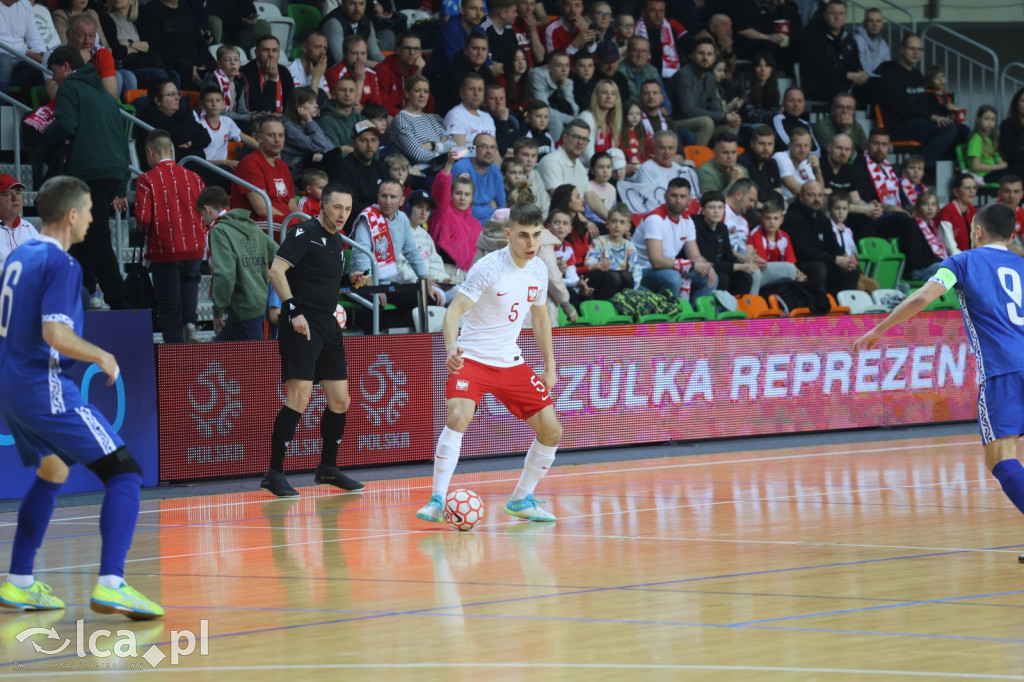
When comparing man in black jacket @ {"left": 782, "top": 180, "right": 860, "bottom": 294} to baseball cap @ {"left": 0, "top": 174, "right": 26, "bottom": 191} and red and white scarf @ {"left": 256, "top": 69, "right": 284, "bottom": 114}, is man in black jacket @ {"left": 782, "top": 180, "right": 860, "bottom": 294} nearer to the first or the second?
red and white scarf @ {"left": 256, "top": 69, "right": 284, "bottom": 114}

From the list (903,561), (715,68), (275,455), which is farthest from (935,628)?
(715,68)

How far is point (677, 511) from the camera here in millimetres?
10047

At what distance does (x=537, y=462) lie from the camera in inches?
377

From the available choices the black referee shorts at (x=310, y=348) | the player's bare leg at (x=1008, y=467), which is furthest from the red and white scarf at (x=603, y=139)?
the player's bare leg at (x=1008, y=467)

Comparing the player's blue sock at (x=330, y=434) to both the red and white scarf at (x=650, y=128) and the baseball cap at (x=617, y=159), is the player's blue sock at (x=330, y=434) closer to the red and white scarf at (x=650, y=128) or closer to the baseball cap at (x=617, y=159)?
the baseball cap at (x=617, y=159)

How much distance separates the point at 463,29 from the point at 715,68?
4356 mm

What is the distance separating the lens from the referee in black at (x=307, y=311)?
10.8 meters

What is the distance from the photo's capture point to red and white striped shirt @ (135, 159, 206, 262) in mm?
12023

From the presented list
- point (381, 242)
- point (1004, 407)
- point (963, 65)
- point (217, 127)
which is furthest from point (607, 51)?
point (1004, 407)

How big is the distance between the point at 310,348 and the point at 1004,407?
5.39 meters

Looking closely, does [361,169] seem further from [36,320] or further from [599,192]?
[36,320]

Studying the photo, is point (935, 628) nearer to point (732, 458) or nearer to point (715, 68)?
point (732, 458)

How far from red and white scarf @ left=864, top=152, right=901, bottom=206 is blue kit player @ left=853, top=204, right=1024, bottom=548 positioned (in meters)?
11.4

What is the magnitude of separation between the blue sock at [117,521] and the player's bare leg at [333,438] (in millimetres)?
5114
